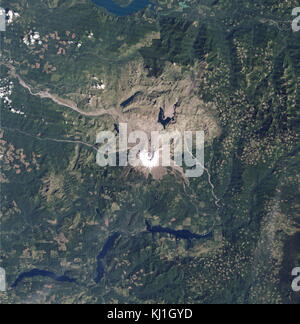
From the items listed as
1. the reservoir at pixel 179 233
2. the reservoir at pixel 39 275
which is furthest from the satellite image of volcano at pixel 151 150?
the reservoir at pixel 39 275

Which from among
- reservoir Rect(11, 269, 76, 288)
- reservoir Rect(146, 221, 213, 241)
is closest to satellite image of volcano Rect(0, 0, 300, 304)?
reservoir Rect(146, 221, 213, 241)

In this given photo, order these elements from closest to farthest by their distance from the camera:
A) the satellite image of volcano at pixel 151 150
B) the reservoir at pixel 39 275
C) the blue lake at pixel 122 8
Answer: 1. the satellite image of volcano at pixel 151 150
2. the blue lake at pixel 122 8
3. the reservoir at pixel 39 275

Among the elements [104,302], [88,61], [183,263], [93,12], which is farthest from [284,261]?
[93,12]

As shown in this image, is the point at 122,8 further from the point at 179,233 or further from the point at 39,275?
the point at 39,275

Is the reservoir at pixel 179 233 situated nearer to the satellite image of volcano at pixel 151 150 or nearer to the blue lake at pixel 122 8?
the satellite image of volcano at pixel 151 150

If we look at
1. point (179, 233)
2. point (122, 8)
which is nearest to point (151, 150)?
point (179, 233)

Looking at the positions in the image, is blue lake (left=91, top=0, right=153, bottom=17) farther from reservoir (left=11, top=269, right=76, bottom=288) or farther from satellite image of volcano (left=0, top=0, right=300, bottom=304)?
reservoir (left=11, top=269, right=76, bottom=288)

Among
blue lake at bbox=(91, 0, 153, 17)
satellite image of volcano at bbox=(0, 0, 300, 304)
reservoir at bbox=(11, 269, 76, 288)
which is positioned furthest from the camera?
reservoir at bbox=(11, 269, 76, 288)
